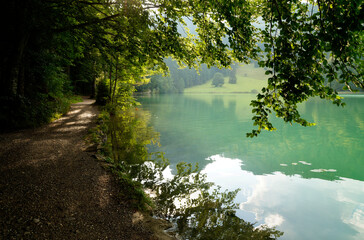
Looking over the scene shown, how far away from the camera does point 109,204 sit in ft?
15.1

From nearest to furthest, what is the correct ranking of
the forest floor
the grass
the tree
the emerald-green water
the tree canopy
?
1. the tree canopy
2. the forest floor
3. the emerald-green water
4. the grass
5. the tree

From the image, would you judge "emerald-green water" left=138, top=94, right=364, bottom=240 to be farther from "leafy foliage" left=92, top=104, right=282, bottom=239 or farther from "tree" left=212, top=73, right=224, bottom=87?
"tree" left=212, top=73, right=224, bottom=87

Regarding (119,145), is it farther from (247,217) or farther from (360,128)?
(360,128)

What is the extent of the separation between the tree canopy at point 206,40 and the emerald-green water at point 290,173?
115 inches

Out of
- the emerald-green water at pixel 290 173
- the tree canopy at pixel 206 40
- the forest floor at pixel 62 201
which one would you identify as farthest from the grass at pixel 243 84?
the forest floor at pixel 62 201

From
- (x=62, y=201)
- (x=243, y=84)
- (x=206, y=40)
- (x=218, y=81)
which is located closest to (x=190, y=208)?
(x=62, y=201)

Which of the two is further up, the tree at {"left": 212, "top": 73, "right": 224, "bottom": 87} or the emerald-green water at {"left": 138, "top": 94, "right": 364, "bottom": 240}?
the tree at {"left": 212, "top": 73, "right": 224, "bottom": 87}

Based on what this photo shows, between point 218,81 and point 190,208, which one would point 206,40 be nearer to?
point 190,208

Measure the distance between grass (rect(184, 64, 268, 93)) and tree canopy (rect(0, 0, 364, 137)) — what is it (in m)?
135

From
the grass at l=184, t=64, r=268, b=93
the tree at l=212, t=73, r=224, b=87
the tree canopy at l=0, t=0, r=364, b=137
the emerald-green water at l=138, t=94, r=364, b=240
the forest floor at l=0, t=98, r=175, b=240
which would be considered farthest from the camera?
the tree at l=212, t=73, r=224, b=87

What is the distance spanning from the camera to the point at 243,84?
15775 centimetres

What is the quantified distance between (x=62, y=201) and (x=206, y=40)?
5.40m

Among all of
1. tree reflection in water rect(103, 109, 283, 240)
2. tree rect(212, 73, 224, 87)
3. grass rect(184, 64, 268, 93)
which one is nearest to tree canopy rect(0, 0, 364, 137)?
tree reflection in water rect(103, 109, 283, 240)

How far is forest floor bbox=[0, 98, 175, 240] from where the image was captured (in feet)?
11.5
